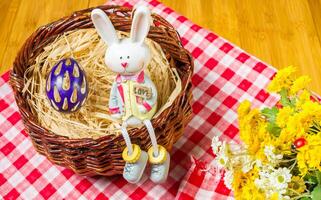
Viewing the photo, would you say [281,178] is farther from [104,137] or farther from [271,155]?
[104,137]

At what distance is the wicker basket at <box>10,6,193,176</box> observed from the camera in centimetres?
71

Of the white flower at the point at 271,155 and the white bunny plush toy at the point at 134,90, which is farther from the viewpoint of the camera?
the white bunny plush toy at the point at 134,90

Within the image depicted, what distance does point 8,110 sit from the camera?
963 millimetres

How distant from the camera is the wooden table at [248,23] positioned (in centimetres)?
108

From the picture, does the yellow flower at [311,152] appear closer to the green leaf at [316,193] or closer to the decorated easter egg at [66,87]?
the green leaf at [316,193]

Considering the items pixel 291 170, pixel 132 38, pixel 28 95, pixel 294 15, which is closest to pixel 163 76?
pixel 132 38

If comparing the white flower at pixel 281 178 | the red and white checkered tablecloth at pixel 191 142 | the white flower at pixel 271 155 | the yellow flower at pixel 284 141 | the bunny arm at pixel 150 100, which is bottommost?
the red and white checkered tablecloth at pixel 191 142

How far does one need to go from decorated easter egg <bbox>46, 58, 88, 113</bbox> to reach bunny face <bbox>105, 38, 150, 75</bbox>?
7 centimetres

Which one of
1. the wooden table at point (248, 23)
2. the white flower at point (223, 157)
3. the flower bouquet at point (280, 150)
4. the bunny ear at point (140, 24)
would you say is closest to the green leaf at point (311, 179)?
the flower bouquet at point (280, 150)

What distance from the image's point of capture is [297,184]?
544mm

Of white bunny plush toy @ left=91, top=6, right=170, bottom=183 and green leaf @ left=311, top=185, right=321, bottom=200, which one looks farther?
white bunny plush toy @ left=91, top=6, right=170, bottom=183

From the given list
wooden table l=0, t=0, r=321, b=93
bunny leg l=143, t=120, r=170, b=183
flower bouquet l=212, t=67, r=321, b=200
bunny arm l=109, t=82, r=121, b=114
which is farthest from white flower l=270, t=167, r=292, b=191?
wooden table l=0, t=0, r=321, b=93

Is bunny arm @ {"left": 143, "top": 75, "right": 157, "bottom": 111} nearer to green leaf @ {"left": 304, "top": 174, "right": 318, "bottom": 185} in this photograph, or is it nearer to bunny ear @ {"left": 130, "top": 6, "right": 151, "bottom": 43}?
bunny ear @ {"left": 130, "top": 6, "right": 151, "bottom": 43}

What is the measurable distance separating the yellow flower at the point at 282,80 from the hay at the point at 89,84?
23 centimetres
